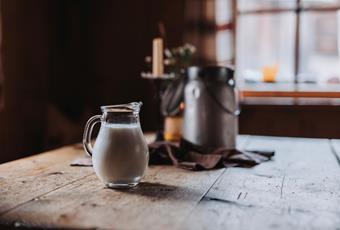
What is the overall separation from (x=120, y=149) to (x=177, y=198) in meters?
0.14

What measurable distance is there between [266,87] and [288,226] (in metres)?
2.45

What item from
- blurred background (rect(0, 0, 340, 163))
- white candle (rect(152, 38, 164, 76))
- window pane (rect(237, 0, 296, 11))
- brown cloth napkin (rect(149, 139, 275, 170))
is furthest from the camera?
window pane (rect(237, 0, 296, 11))

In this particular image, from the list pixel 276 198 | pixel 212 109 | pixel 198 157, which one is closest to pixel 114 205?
pixel 276 198

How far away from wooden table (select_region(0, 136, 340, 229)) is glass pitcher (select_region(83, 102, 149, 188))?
3 cm

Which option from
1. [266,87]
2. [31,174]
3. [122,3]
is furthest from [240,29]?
[31,174]

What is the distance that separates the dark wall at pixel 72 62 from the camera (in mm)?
2930

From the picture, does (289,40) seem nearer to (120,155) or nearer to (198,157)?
(198,157)

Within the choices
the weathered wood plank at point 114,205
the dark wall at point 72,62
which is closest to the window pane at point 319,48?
the dark wall at point 72,62

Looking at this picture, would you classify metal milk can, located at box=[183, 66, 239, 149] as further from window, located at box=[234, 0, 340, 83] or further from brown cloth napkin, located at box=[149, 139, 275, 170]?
window, located at box=[234, 0, 340, 83]

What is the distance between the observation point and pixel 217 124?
1.40m

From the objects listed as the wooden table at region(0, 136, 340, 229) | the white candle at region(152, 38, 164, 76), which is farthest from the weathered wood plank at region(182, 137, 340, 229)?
the white candle at region(152, 38, 164, 76)

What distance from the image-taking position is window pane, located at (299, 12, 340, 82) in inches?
118

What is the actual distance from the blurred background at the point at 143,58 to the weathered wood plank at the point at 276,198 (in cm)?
166

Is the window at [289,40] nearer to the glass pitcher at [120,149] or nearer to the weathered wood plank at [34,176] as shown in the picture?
the weathered wood plank at [34,176]
